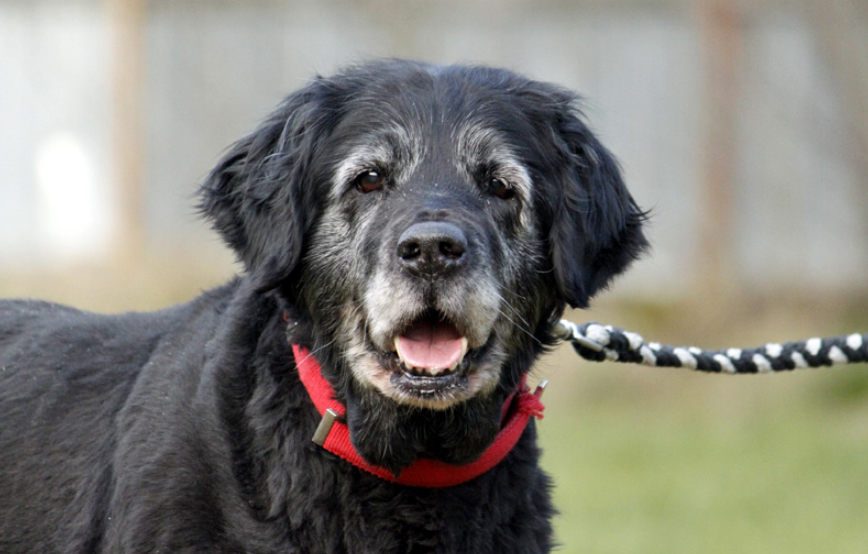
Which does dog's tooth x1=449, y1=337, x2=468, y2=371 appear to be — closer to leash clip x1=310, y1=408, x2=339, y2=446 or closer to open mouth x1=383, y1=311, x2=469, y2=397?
open mouth x1=383, y1=311, x2=469, y2=397

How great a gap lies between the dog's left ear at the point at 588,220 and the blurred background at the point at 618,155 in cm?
564

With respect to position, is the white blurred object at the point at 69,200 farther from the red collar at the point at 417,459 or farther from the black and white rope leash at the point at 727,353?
the red collar at the point at 417,459

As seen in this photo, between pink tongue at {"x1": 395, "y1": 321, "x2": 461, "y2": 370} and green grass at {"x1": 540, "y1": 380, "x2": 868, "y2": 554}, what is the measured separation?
3956 millimetres

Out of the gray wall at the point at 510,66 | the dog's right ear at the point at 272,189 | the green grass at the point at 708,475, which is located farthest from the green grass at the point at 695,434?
the dog's right ear at the point at 272,189

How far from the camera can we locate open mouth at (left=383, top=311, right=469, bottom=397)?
3.78 metres

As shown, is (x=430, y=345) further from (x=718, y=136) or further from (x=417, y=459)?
(x=718, y=136)

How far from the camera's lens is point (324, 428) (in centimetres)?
388

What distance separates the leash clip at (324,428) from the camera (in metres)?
3.87

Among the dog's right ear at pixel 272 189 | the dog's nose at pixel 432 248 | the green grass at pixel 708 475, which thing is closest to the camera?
the dog's nose at pixel 432 248

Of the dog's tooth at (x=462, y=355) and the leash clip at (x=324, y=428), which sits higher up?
the dog's tooth at (x=462, y=355)

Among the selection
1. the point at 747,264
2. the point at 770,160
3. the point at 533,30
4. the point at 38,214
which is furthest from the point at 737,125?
the point at 38,214

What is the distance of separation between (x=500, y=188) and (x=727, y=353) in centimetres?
132

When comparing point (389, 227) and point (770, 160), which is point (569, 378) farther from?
point (389, 227)

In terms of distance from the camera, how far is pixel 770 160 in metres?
11.8
